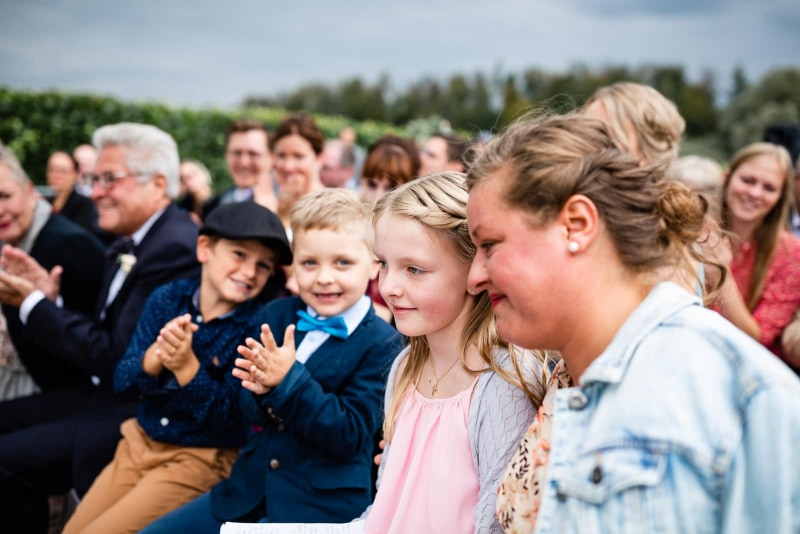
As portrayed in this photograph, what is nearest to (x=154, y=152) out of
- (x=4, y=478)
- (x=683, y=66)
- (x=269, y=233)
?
(x=269, y=233)

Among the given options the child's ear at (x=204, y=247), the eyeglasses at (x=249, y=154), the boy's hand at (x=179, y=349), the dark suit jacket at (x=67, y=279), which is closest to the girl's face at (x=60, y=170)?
the eyeglasses at (x=249, y=154)

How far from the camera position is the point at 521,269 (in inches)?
51.1

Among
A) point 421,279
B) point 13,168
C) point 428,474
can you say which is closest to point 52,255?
point 13,168

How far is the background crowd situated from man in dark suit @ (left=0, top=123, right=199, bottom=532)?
1 centimetres

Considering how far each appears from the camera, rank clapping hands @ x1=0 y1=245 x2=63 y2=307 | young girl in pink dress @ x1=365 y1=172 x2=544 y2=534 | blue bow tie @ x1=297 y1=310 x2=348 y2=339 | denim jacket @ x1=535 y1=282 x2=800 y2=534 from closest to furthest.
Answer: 1. denim jacket @ x1=535 y1=282 x2=800 y2=534
2. young girl in pink dress @ x1=365 y1=172 x2=544 y2=534
3. blue bow tie @ x1=297 y1=310 x2=348 y2=339
4. clapping hands @ x1=0 y1=245 x2=63 y2=307

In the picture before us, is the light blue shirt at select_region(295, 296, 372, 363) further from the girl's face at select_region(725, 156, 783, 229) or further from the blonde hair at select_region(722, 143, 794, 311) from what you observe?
the girl's face at select_region(725, 156, 783, 229)

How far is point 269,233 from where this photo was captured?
9.12 feet

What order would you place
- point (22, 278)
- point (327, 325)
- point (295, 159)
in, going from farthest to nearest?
1. point (295, 159)
2. point (22, 278)
3. point (327, 325)

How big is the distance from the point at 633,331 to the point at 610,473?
28cm

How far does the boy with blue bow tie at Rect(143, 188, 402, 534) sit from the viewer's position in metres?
2.36

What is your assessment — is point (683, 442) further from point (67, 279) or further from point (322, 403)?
point (67, 279)

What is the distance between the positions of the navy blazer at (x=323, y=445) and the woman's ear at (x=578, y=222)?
124 cm

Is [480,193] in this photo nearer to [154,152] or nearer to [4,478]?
[154,152]

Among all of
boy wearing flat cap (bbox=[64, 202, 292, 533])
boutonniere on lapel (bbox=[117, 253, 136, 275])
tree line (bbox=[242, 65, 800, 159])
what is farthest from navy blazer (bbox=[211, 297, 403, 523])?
tree line (bbox=[242, 65, 800, 159])
